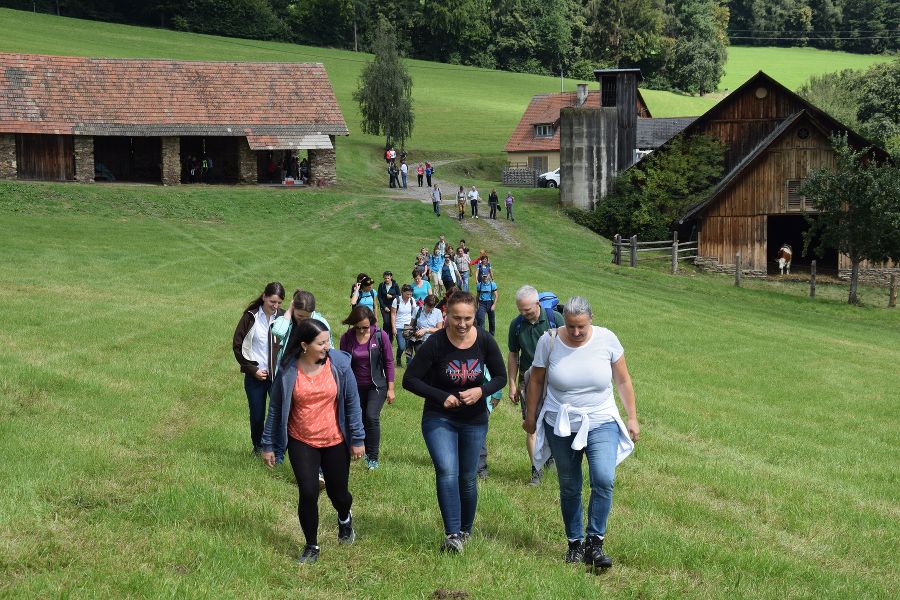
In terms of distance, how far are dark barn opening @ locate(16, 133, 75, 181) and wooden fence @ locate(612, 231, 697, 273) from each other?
Result: 25.4 meters

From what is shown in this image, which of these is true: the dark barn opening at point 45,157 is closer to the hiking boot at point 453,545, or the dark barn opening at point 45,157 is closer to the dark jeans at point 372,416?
Result: the dark jeans at point 372,416

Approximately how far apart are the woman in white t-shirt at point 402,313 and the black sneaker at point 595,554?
976cm

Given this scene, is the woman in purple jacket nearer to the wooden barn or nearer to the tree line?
the wooden barn

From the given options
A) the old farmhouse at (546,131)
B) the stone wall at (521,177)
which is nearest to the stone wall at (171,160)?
the stone wall at (521,177)

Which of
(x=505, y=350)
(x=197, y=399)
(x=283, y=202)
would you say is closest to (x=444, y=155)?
(x=283, y=202)

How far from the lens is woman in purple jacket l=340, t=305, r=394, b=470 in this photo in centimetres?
1034

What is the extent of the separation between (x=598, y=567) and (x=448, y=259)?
719 inches

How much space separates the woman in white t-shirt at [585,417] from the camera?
7.59m

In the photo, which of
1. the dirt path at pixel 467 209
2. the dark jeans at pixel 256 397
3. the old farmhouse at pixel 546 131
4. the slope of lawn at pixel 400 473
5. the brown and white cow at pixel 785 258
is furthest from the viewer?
the old farmhouse at pixel 546 131

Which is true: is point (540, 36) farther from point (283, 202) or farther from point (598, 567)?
point (598, 567)

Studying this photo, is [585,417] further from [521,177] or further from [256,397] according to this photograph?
[521,177]

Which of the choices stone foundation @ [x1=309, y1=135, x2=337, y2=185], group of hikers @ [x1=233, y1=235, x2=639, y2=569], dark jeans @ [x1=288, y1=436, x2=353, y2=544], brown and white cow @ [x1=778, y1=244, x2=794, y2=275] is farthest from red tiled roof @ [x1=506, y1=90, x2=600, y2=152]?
dark jeans @ [x1=288, y1=436, x2=353, y2=544]

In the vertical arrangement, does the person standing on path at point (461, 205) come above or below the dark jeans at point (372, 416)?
above

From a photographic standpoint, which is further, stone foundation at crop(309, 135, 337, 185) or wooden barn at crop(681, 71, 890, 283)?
stone foundation at crop(309, 135, 337, 185)
